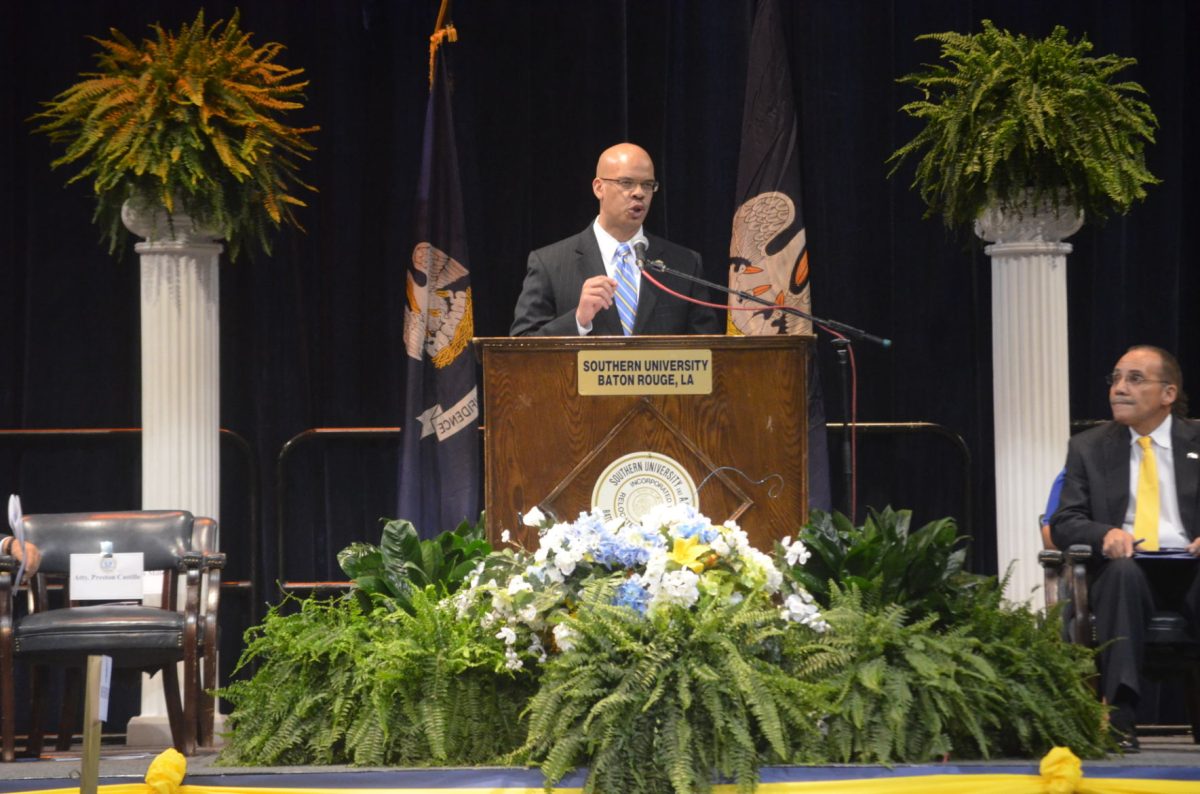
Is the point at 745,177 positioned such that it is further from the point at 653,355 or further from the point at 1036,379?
the point at 653,355

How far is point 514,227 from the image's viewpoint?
683cm

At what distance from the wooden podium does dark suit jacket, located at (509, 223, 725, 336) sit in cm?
68

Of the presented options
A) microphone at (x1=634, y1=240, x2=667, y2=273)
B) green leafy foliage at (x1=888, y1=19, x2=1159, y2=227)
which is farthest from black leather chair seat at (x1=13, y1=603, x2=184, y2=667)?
green leafy foliage at (x1=888, y1=19, x2=1159, y2=227)

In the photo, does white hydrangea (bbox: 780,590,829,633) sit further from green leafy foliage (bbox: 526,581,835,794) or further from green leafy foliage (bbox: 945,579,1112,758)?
green leafy foliage (bbox: 945,579,1112,758)

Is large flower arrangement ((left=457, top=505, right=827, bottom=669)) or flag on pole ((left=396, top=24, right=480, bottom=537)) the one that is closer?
large flower arrangement ((left=457, top=505, right=827, bottom=669))

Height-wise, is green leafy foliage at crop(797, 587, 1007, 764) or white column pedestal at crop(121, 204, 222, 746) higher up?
white column pedestal at crop(121, 204, 222, 746)

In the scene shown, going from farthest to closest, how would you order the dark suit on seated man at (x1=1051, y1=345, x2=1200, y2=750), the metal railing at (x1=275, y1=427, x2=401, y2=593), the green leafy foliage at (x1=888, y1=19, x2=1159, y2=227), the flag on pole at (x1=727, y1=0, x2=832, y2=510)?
the metal railing at (x1=275, y1=427, x2=401, y2=593), the flag on pole at (x1=727, y1=0, x2=832, y2=510), the green leafy foliage at (x1=888, y1=19, x2=1159, y2=227), the dark suit on seated man at (x1=1051, y1=345, x2=1200, y2=750)

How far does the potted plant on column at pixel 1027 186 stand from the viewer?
545 centimetres

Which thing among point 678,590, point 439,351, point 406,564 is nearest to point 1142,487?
point 678,590

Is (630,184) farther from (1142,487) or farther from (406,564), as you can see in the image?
(1142,487)

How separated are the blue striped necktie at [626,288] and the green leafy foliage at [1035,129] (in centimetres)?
144

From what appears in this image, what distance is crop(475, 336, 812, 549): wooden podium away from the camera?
12.6 feet

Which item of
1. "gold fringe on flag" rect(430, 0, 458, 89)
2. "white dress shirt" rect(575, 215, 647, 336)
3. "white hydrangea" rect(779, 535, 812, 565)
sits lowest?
"white hydrangea" rect(779, 535, 812, 565)

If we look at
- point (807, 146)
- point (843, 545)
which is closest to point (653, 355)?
point (843, 545)
